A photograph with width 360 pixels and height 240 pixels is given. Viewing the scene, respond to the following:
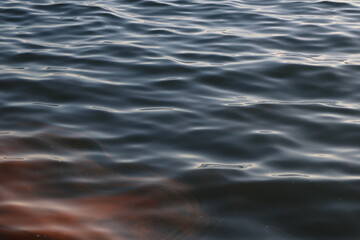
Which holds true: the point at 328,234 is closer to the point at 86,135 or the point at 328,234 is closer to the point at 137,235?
the point at 137,235

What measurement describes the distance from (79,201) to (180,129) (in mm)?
1287

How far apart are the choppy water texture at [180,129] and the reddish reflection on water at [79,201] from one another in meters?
0.01

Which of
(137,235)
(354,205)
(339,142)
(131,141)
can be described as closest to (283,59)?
(339,142)

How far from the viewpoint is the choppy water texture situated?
10.3ft

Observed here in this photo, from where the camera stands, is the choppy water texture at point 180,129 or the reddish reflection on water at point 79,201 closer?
the reddish reflection on water at point 79,201

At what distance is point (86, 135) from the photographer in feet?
13.8

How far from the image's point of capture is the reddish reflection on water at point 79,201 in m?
2.97

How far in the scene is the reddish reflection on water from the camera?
2973 millimetres

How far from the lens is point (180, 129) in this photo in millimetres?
4340

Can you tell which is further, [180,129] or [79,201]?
[180,129]

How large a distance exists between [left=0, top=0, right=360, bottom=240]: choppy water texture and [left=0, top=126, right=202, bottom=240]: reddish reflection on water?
0.04ft

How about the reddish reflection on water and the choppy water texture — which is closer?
the reddish reflection on water

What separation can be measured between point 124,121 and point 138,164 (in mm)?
765

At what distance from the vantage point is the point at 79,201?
3299 millimetres
